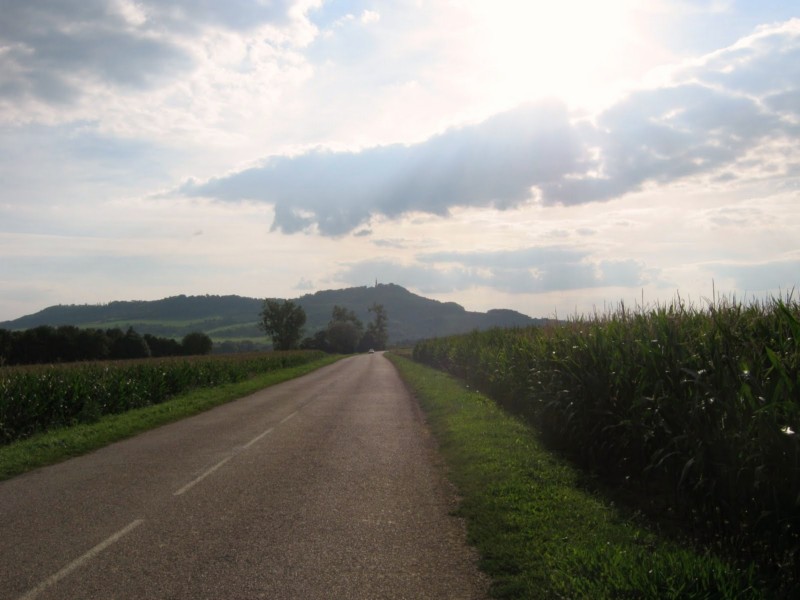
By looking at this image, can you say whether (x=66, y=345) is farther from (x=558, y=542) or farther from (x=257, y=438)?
(x=558, y=542)

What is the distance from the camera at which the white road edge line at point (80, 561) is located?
555cm

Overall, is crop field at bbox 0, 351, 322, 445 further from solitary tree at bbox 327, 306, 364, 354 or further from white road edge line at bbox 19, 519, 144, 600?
solitary tree at bbox 327, 306, 364, 354

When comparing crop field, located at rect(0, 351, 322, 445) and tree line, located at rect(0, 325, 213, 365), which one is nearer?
crop field, located at rect(0, 351, 322, 445)

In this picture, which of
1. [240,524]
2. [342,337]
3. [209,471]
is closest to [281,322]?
[342,337]

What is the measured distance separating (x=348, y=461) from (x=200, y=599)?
6.30 metres

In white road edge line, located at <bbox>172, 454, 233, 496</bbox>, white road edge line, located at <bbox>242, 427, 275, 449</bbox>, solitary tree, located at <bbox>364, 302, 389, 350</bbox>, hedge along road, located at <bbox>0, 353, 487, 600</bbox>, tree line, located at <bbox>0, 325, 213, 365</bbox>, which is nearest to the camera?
hedge along road, located at <bbox>0, 353, 487, 600</bbox>

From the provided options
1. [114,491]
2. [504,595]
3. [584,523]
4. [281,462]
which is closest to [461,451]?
[281,462]

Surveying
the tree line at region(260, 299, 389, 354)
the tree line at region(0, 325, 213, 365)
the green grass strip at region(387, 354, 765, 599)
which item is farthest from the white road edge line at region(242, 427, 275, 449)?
the tree line at region(260, 299, 389, 354)

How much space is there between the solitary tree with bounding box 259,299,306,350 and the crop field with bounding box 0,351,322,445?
291 ft

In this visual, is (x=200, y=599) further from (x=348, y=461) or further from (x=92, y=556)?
(x=348, y=461)

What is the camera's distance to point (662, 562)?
5.36 metres

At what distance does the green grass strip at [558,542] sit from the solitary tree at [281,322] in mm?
109446

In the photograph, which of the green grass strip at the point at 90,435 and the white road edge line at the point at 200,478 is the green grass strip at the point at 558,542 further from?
the green grass strip at the point at 90,435

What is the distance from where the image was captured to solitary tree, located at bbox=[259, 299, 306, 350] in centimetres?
11894
